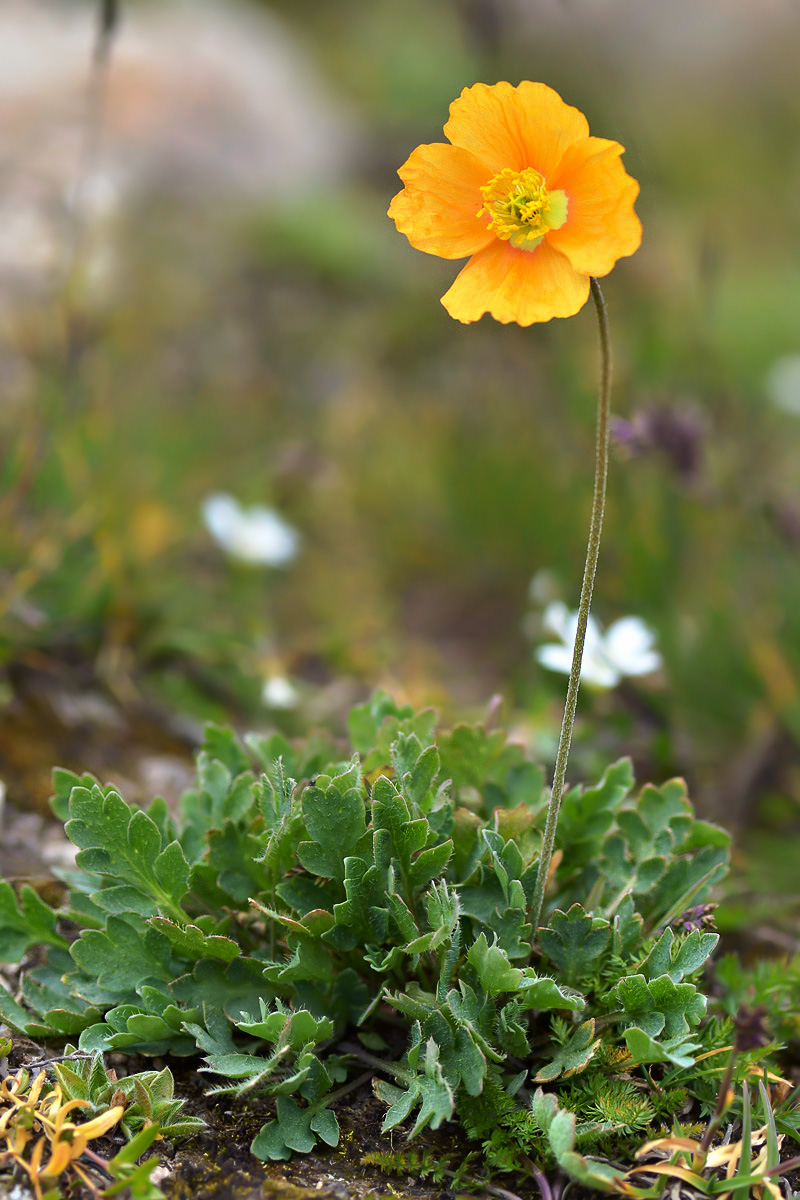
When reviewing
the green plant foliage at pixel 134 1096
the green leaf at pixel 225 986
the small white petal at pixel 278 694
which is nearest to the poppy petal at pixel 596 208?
the green leaf at pixel 225 986

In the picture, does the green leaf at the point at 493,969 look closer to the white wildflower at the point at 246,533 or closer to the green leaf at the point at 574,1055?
the green leaf at the point at 574,1055

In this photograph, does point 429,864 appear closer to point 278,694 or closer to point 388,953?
point 388,953

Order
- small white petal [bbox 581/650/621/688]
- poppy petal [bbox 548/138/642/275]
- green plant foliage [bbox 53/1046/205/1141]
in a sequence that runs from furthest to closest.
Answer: small white petal [bbox 581/650/621/688] < green plant foliage [bbox 53/1046/205/1141] < poppy petal [bbox 548/138/642/275]

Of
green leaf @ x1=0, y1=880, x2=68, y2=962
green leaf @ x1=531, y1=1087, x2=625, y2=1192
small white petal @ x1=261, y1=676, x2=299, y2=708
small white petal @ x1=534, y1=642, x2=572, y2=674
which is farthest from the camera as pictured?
small white petal @ x1=261, y1=676, x2=299, y2=708

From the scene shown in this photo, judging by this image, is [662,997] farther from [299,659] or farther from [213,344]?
[213,344]

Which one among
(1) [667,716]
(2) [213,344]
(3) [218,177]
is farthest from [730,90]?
(1) [667,716]

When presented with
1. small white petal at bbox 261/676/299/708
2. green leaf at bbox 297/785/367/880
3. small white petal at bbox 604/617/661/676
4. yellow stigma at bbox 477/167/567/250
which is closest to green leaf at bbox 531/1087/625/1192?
green leaf at bbox 297/785/367/880

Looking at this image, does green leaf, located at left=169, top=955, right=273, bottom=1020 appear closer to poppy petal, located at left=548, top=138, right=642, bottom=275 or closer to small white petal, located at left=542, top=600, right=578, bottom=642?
poppy petal, located at left=548, top=138, right=642, bottom=275
